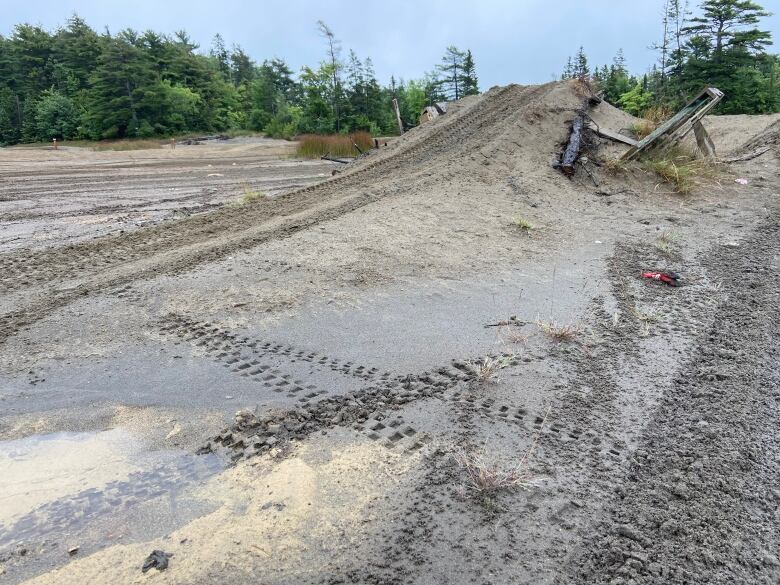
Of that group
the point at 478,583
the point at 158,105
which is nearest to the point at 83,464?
the point at 478,583

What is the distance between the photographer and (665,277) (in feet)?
18.5

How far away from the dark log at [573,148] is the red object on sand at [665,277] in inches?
158

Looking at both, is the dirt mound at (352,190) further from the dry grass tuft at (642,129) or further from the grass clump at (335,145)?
the grass clump at (335,145)

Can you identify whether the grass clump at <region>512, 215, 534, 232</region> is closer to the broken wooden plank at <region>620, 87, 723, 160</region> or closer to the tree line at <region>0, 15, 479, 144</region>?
the broken wooden plank at <region>620, 87, 723, 160</region>

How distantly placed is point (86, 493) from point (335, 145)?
19905mm

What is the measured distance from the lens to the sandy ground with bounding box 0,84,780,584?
92.5 inches

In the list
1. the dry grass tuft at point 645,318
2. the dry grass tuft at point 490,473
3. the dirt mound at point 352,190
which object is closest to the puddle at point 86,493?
the dry grass tuft at point 490,473

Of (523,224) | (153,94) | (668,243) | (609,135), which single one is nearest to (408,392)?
(523,224)

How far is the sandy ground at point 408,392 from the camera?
7.71 ft

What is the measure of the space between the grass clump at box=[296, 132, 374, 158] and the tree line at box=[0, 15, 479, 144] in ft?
52.3

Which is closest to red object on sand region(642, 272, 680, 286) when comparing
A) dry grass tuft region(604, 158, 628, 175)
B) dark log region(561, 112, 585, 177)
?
dark log region(561, 112, 585, 177)

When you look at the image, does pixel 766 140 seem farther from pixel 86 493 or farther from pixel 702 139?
pixel 86 493

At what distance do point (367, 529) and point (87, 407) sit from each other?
233 cm

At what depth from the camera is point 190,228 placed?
7.69 meters
